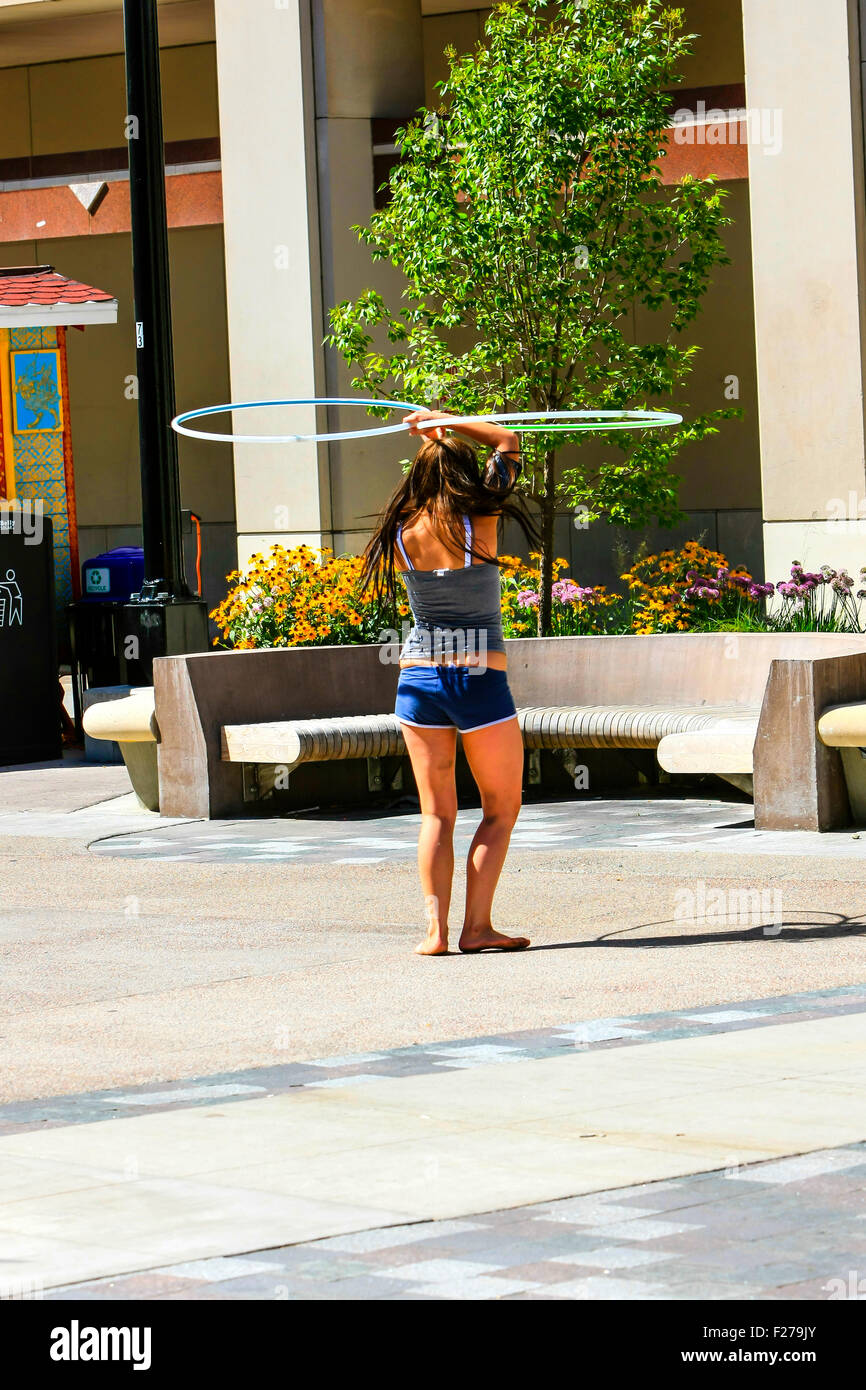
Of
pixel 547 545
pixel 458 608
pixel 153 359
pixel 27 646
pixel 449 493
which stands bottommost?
pixel 27 646

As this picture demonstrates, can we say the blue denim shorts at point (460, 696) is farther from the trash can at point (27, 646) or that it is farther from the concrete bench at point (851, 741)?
the trash can at point (27, 646)

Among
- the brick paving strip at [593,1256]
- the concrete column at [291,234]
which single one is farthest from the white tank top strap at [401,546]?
the concrete column at [291,234]

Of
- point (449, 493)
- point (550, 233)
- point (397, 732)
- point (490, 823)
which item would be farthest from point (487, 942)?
point (550, 233)

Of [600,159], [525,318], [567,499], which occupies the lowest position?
[567,499]

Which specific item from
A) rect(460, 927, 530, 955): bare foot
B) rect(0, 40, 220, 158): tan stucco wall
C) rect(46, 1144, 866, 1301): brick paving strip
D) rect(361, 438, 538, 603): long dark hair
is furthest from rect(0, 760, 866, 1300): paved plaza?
rect(0, 40, 220, 158): tan stucco wall

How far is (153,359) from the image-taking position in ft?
48.5

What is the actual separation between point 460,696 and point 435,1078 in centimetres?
242

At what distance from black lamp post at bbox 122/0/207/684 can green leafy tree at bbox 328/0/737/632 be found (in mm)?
1543

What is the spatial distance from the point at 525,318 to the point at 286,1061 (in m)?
10.2

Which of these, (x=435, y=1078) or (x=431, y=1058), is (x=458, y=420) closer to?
(x=431, y=1058)

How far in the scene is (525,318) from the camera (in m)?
15.5

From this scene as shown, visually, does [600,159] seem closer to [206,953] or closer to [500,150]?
[500,150]

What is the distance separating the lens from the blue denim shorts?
26.2ft
